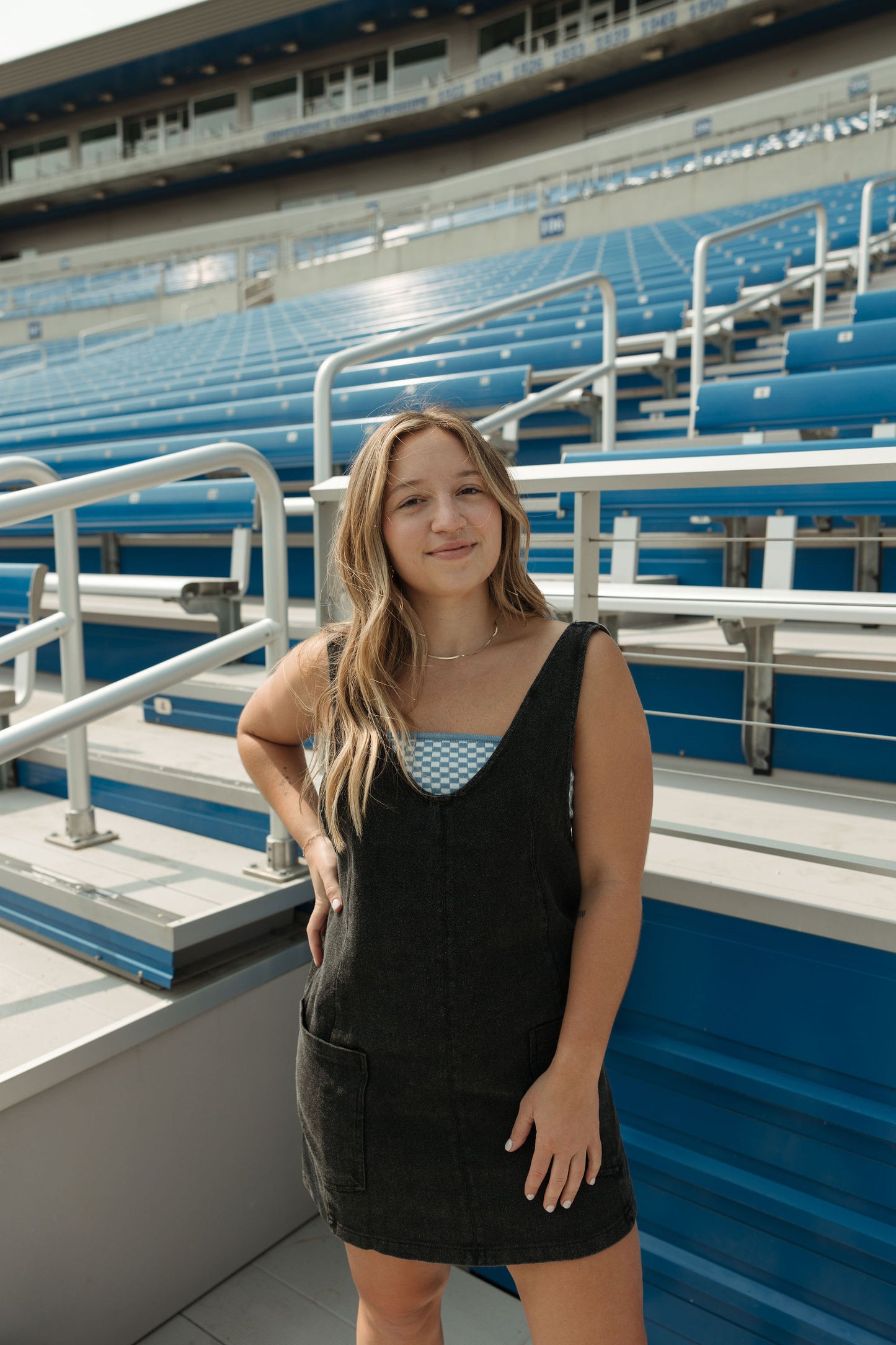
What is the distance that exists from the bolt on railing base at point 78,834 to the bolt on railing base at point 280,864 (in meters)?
0.37

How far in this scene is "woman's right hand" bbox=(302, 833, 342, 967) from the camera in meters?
0.97

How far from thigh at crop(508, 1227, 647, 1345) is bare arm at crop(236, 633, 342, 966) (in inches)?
14.1

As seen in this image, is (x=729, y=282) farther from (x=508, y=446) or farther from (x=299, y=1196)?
(x=299, y=1196)

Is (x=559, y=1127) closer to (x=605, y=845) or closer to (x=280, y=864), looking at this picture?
(x=605, y=845)

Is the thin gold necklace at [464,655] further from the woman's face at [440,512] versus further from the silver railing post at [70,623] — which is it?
the silver railing post at [70,623]

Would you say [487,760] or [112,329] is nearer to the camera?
[487,760]

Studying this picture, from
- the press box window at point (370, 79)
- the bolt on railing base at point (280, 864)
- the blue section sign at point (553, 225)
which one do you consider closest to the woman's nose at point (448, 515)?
the bolt on railing base at point (280, 864)

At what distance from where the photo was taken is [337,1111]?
0.87m

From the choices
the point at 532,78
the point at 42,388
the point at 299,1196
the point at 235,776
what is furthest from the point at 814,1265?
the point at 532,78

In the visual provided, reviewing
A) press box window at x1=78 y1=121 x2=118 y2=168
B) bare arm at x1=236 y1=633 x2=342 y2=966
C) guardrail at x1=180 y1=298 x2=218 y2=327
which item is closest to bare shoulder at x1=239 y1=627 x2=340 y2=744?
bare arm at x1=236 y1=633 x2=342 y2=966

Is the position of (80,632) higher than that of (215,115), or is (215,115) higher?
(215,115)

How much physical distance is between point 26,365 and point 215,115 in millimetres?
10244

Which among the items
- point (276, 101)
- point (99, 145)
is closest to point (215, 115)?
point (276, 101)

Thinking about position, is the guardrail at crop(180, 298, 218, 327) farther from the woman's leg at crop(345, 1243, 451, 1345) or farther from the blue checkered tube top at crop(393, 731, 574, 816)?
the woman's leg at crop(345, 1243, 451, 1345)
